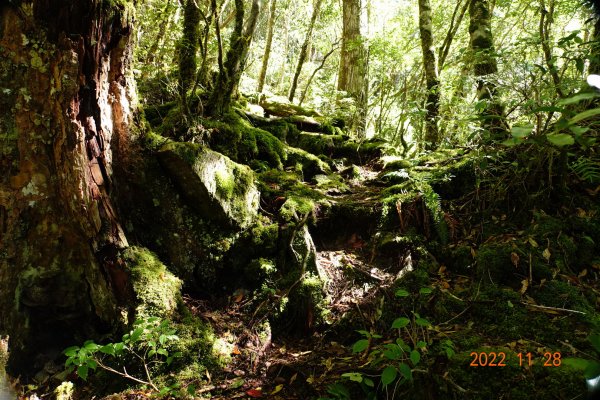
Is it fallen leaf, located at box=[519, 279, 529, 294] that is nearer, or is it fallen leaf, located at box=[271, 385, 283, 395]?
fallen leaf, located at box=[271, 385, 283, 395]

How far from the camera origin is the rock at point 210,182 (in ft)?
12.5

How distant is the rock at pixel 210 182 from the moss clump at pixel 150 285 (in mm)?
778

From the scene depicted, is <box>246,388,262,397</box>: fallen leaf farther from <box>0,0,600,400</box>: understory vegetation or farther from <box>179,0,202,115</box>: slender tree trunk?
<box>179,0,202,115</box>: slender tree trunk

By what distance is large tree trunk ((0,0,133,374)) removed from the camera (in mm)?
3041

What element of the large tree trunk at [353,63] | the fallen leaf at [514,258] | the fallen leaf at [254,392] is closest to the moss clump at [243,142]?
the fallen leaf at [254,392]

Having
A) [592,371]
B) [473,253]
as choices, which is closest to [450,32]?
[473,253]

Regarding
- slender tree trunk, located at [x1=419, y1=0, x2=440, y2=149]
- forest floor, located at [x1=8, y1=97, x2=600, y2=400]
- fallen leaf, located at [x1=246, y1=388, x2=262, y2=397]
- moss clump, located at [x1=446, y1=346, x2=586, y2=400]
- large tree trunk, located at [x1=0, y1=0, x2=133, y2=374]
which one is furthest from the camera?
slender tree trunk, located at [x1=419, y1=0, x2=440, y2=149]

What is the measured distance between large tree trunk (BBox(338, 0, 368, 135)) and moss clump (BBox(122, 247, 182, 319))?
6909 millimetres

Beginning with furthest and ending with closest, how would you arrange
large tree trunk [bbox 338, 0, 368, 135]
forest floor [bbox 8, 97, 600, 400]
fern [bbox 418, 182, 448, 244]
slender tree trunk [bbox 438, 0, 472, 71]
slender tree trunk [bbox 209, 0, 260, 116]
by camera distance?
large tree trunk [bbox 338, 0, 368, 135] < slender tree trunk [bbox 438, 0, 472, 71] < slender tree trunk [bbox 209, 0, 260, 116] < fern [bbox 418, 182, 448, 244] < forest floor [bbox 8, 97, 600, 400]

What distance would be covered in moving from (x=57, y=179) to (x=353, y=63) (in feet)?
27.1

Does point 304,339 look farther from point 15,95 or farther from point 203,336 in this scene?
point 15,95

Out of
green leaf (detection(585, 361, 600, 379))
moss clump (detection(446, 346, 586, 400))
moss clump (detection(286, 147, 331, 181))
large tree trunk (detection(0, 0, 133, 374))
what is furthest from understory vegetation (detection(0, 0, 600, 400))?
green leaf (detection(585, 361, 600, 379))

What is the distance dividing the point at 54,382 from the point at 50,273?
3.03 ft

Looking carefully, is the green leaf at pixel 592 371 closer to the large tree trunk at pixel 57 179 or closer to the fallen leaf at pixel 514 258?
the fallen leaf at pixel 514 258
